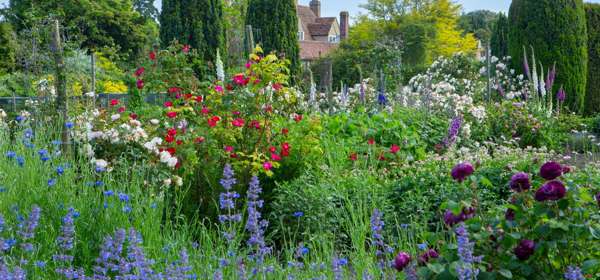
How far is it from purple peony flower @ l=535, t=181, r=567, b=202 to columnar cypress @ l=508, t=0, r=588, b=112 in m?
10.8

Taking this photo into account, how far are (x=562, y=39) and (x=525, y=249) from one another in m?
11.0

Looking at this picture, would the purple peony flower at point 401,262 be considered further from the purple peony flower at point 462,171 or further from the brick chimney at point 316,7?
the brick chimney at point 316,7

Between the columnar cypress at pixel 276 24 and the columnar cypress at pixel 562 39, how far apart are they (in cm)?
625

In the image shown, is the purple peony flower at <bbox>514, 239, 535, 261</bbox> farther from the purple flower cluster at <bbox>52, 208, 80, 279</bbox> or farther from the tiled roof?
A: the tiled roof

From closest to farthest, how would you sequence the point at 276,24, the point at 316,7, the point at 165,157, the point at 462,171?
the point at 462,171 → the point at 165,157 → the point at 276,24 → the point at 316,7

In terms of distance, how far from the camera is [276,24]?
16.9m

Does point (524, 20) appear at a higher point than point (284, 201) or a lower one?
higher

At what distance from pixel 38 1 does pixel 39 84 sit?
22.6m

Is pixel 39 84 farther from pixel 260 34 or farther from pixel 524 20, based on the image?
pixel 260 34

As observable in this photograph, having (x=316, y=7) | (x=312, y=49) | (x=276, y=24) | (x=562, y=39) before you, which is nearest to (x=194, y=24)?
(x=276, y=24)

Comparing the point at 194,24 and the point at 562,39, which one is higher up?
the point at 194,24

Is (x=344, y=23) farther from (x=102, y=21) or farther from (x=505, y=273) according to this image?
(x=505, y=273)

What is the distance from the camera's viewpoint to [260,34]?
661 inches

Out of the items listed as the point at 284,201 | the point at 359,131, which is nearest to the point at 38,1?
the point at 359,131
